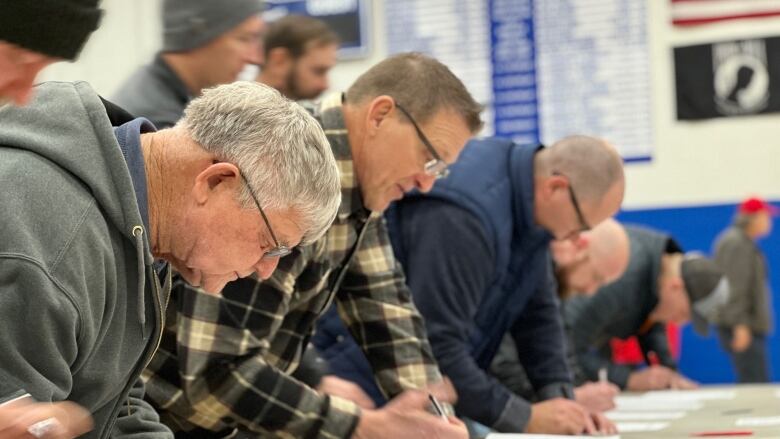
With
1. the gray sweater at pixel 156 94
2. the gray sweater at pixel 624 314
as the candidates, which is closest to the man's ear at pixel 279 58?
the gray sweater at pixel 156 94

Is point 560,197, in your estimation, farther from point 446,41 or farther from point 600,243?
point 446,41

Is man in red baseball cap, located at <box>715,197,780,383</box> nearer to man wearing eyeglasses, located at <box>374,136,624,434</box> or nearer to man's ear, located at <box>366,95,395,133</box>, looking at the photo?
man wearing eyeglasses, located at <box>374,136,624,434</box>

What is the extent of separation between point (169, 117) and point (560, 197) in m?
1.07

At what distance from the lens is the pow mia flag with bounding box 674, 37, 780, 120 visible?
7.10m

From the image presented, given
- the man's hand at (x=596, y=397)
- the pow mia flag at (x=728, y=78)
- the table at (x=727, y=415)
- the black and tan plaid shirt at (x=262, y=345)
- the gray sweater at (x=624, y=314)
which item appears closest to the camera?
the black and tan plaid shirt at (x=262, y=345)

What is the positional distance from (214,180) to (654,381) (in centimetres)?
313

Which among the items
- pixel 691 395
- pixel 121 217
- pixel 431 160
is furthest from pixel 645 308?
pixel 121 217

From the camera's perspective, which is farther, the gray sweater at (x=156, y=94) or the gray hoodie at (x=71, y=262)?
→ the gray sweater at (x=156, y=94)

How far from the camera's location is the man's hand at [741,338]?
22.9 feet

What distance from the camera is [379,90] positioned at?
2.36m

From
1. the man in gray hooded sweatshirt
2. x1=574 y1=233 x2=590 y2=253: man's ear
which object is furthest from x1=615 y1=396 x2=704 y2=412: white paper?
the man in gray hooded sweatshirt

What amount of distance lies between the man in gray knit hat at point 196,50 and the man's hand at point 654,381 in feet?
6.42

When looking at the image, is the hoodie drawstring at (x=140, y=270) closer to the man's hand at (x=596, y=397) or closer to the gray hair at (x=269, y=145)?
the gray hair at (x=269, y=145)

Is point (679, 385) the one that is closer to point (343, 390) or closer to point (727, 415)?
point (727, 415)
